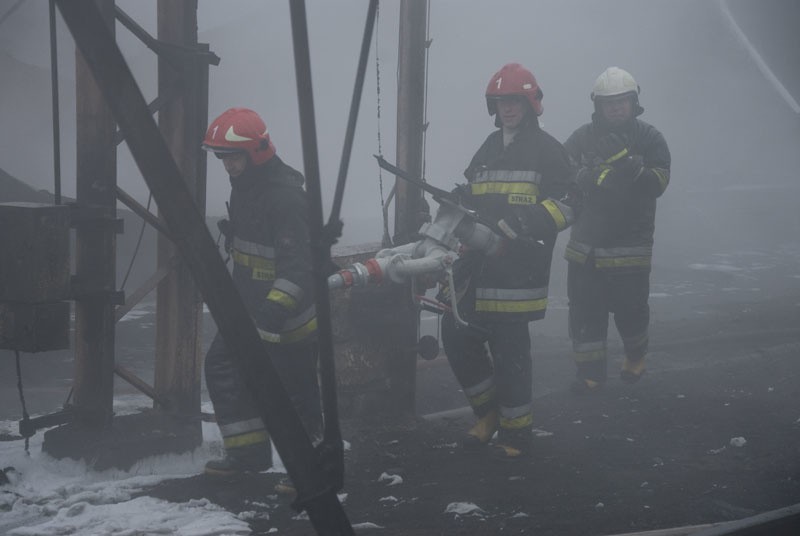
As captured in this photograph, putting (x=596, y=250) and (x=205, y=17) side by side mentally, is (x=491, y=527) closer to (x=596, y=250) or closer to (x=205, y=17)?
(x=596, y=250)

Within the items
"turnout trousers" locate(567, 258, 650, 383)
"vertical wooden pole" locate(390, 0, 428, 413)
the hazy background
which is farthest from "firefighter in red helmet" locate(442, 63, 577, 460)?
the hazy background

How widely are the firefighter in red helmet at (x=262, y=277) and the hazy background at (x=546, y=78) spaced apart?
14.5 m

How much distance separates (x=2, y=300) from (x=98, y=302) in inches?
26.3

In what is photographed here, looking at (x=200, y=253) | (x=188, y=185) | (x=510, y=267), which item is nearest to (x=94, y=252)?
(x=188, y=185)

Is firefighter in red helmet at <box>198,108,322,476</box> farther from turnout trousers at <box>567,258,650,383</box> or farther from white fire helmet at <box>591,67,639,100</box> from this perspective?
white fire helmet at <box>591,67,639,100</box>

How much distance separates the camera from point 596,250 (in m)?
6.63

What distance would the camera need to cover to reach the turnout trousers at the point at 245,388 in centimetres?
498

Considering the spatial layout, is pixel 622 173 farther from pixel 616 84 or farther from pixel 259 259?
pixel 259 259

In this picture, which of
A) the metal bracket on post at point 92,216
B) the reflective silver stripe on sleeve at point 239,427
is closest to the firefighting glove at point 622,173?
the reflective silver stripe on sleeve at point 239,427

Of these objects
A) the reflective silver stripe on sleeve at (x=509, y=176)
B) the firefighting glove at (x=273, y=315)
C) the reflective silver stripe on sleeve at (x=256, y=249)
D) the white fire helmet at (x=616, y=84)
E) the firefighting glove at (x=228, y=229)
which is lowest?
the firefighting glove at (x=273, y=315)

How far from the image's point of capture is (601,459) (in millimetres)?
5352

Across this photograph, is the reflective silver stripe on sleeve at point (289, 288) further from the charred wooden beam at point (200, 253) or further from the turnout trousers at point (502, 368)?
the charred wooden beam at point (200, 253)

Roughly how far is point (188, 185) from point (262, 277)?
3.14 feet

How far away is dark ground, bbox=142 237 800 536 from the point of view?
4395mm
